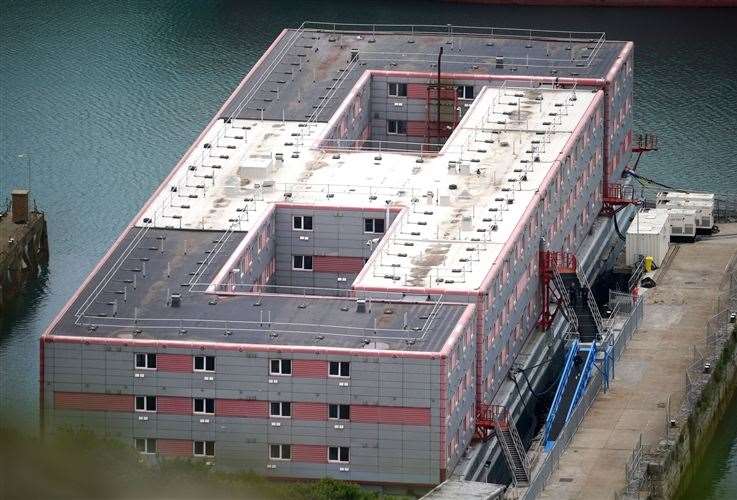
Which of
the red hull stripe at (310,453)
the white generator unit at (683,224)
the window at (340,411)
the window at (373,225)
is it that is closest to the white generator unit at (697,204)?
the white generator unit at (683,224)

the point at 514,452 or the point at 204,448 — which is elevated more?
the point at 204,448

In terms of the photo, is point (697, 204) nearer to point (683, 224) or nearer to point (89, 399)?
point (683, 224)

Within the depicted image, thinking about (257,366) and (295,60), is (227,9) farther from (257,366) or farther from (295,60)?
(257,366)

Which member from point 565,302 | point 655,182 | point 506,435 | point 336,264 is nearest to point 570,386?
point 565,302

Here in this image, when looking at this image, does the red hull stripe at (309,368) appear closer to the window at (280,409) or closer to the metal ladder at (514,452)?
the window at (280,409)

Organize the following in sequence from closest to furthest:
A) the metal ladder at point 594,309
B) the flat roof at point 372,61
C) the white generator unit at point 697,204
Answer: the metal ladder at point 594,309
the flat roof at point 372,61
the white generator unit at point 697,204

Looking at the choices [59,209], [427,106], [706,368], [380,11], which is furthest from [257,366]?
[380,11]
